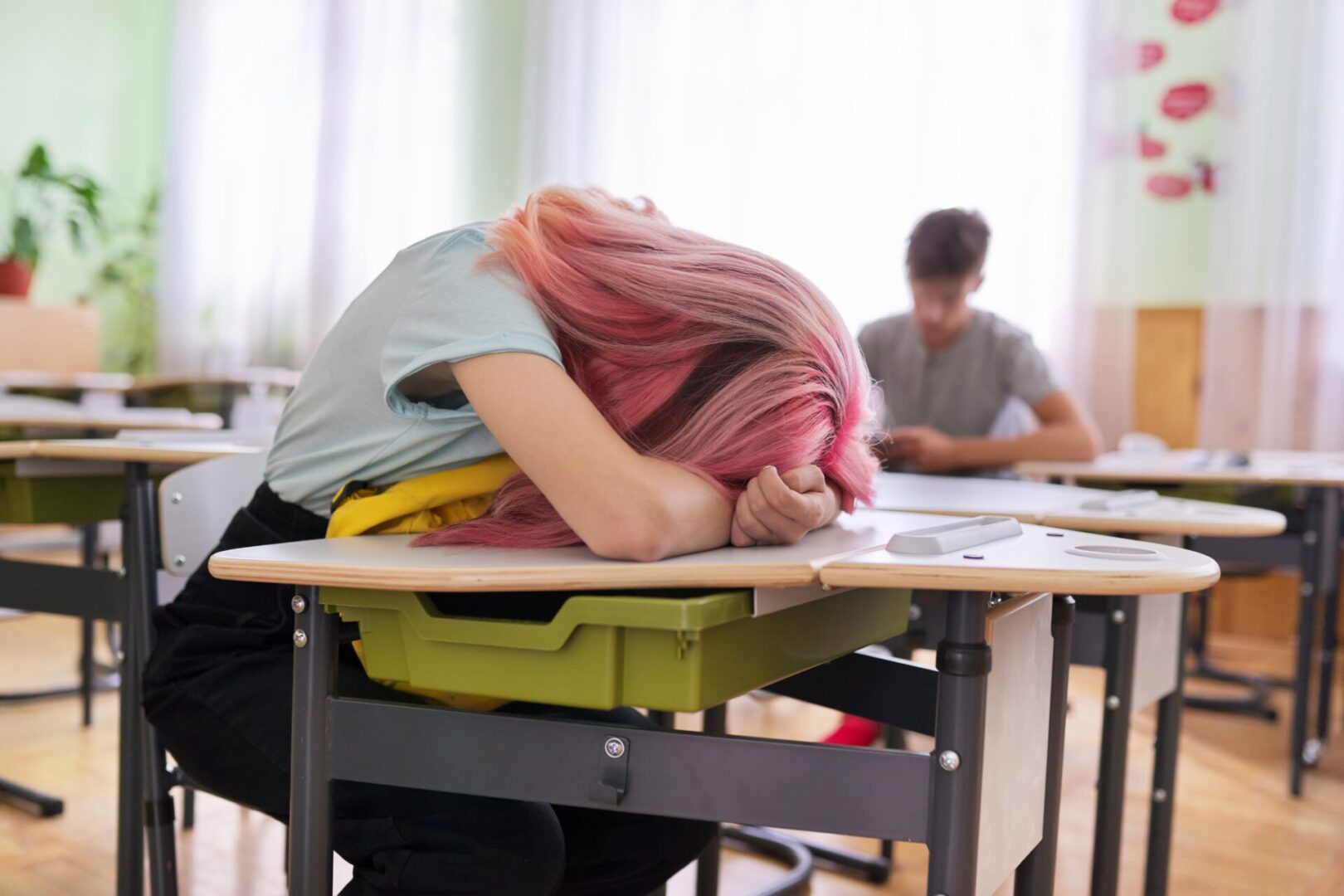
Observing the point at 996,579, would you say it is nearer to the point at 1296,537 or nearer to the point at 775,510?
the point at 775,510

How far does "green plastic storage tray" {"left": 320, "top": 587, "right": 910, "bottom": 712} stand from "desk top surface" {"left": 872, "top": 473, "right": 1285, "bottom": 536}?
0.41m

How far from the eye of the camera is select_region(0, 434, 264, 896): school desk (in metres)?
1.68

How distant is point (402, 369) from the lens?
1.09 meters

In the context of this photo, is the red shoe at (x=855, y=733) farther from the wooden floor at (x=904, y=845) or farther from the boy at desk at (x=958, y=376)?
the boy at desk at (x=958, y=376)

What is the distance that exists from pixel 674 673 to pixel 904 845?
1506 mm

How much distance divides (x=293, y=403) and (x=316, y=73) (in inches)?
210

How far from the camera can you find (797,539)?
43.1 inches

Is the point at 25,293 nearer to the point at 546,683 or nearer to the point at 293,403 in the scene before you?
the point at 293,403

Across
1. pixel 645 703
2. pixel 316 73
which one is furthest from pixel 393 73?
pixel 645 703

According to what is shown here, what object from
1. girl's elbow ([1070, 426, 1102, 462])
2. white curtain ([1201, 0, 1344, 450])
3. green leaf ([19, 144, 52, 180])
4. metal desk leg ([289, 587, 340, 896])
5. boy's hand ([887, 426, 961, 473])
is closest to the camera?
metal desk leg ([289, 587, 340, 896])

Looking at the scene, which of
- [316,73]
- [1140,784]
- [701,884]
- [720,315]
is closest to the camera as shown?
[720,315]

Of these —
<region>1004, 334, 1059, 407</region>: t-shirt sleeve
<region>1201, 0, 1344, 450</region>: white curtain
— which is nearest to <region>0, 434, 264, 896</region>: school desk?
<region>1004, 334, 1059, 407</region>: t-shirt sleeve

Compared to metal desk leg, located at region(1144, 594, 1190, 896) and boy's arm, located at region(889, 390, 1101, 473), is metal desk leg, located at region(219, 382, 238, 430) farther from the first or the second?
metal desk leg, located at region(1144, 594, 1190, 896)

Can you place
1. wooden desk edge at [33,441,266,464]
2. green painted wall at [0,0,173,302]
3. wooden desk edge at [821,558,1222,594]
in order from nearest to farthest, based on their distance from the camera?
1. wooden desk edge at [821,558,1222,594]
2. wooden desk edge at [33,441,266,464]
3. green painted wall at [0,0,173,302]
